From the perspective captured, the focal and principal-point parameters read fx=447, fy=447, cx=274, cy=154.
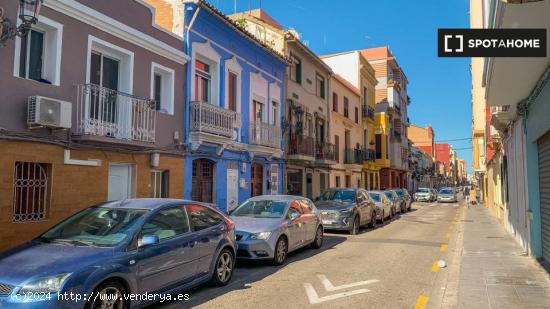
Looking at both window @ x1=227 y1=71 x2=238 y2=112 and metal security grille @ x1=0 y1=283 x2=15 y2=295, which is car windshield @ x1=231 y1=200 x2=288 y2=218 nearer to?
metal security grille @ x1=0 y1=283 x2=15 y2=295

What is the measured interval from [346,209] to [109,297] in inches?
438

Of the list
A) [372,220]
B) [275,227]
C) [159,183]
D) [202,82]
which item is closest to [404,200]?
[372,220]

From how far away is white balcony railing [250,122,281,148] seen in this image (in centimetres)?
1800

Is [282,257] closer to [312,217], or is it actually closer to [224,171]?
[312,217]

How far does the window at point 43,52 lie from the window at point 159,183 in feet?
13.8

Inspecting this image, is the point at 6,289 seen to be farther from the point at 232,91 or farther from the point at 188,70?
the point at 232,91

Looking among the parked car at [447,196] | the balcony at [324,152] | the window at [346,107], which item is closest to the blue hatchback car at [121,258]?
the balcony at [324,152]

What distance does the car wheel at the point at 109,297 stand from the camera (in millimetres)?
4910

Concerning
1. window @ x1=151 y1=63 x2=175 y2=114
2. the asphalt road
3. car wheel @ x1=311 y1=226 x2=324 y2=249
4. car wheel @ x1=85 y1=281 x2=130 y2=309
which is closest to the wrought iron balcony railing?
the asphalt road

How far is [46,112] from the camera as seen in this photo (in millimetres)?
8750

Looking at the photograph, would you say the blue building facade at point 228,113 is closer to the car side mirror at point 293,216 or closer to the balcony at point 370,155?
the car side mirror at point 293,216

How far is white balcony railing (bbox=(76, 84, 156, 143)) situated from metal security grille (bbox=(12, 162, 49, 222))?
3.93ft

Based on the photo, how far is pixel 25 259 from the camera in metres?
5.13

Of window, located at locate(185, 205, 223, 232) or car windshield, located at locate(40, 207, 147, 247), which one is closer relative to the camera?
car windshield, located at locate(40, 207, 147, 247)
